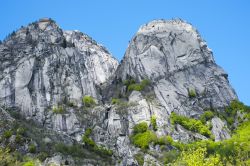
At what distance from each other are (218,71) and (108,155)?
161ft

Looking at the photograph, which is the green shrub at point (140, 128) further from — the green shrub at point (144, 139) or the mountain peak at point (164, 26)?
the mountain peak at point (164, 26)

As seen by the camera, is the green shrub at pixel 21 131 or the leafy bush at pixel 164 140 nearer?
the green shrub at pixel 21 131

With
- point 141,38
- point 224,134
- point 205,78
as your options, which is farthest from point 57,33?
point 224,134

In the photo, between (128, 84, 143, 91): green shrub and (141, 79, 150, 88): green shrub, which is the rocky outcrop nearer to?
(141, 79, 150, 88): green shrub

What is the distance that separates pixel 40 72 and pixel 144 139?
3925cm

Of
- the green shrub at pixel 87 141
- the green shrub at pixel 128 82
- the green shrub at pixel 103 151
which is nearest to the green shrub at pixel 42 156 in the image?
the green shrub at pixel 103 151

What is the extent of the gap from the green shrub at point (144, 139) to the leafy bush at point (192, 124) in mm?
9153

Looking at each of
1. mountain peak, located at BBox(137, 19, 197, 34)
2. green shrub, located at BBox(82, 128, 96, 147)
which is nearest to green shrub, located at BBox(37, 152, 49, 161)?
green shrub, located at BBox(82, 128, 96, 147)

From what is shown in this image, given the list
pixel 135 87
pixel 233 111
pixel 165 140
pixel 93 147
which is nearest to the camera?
pixel 165 140

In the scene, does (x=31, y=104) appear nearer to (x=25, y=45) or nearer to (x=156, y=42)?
(x=25, y=45)

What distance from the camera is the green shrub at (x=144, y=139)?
4163 inches

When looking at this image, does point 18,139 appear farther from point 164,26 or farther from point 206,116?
point 164,26

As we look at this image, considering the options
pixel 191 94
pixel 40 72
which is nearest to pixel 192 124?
pixel 191 94

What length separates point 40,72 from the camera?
12988cm
